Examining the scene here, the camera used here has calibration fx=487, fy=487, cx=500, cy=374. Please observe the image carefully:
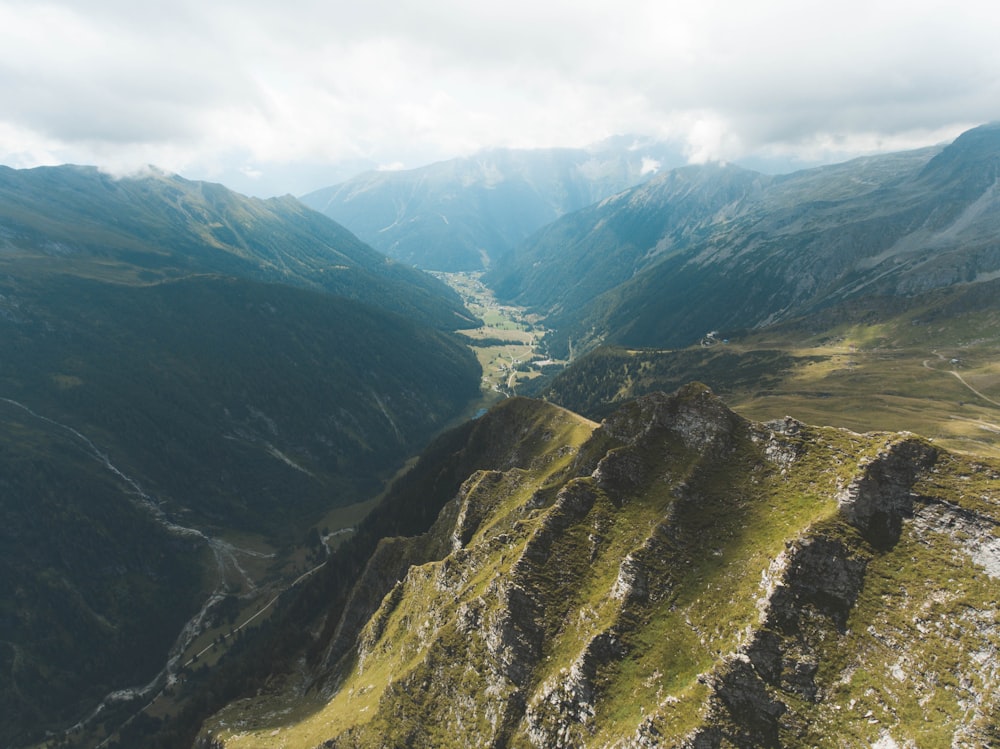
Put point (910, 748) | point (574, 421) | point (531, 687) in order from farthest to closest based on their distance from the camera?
point (574, 421) → point (531, 687) → point (910, 748)

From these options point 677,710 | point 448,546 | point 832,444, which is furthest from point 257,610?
point 832,444

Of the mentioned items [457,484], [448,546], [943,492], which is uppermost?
[943,492]

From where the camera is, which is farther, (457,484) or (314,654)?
(457,484)

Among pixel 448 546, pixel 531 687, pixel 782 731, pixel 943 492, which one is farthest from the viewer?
pixel 448 546

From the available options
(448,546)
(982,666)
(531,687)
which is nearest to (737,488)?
(982,666)

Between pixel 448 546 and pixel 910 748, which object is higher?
pixel 910 748

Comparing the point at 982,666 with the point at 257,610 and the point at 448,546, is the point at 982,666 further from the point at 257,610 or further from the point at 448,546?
the point at 257,610
